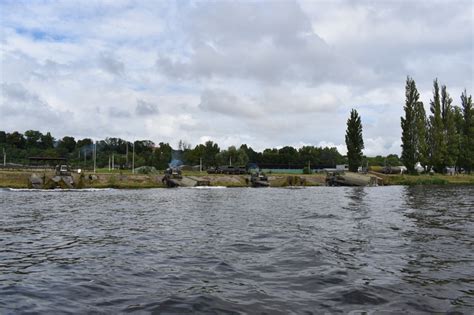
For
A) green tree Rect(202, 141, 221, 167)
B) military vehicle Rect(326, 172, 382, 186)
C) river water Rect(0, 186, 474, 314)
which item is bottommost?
river water Rect(0, 186, 474, 314)

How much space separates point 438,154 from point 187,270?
4224 inches

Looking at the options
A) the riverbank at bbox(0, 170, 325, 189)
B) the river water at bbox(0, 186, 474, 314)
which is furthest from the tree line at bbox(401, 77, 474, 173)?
the river water at bbox(0, 186, 474, 314)

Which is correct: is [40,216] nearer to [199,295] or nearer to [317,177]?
[199,295]

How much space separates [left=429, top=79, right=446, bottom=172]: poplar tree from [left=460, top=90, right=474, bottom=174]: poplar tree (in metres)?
9.85

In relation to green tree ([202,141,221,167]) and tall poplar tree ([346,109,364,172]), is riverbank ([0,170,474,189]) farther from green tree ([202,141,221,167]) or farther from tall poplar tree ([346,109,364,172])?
green tree ([202,141,221,167])

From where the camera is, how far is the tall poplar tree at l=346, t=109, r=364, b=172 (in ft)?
374

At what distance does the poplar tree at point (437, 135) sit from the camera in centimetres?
10594

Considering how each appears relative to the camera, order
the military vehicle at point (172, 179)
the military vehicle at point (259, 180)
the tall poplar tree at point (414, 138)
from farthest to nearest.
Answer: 1. the tall poplar tree at point (414, 138)
2. the military vehicle at point (259, 180)
3. the military vehicle at point (172, 179)

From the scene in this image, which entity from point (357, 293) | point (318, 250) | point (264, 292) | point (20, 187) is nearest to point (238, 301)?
point (264, 292)

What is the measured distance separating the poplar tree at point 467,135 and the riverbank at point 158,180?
28.5ft

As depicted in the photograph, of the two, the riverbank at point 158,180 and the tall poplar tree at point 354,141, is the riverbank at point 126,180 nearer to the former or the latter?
the riverbank at point 158,180

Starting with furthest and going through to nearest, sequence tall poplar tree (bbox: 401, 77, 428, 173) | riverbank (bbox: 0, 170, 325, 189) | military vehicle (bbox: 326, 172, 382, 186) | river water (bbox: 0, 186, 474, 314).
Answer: tall poplar tree (bbox: 401, 77, 428, 173) < military vehicle (bbox: 326, 172, 382, 186) < riverbank (bbox: 0, 170, 325, 189) < river water (bbox: 0, 186, 474, 314)

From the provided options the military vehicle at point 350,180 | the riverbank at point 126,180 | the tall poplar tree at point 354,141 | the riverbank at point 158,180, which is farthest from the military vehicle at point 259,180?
the tall poplar tree at point 354,141

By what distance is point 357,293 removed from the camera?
36.7 feet
